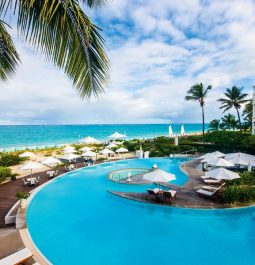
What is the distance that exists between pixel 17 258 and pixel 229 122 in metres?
39.6

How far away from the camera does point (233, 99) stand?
123ft

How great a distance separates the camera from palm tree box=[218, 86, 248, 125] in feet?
120

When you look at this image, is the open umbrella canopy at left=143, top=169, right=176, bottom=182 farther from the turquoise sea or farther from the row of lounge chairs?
the turquoise sea

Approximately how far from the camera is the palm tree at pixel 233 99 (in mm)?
36719

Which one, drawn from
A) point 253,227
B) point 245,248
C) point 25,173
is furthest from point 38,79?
point 25,173

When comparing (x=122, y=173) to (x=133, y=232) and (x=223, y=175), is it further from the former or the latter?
(x=133, y=232)

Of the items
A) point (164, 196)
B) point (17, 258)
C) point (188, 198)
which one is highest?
point (17, 258)

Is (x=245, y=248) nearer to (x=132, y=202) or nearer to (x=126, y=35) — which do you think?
(x=132, y=202)

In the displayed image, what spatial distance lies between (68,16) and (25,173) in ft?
62.4

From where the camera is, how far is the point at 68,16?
2.60 metres

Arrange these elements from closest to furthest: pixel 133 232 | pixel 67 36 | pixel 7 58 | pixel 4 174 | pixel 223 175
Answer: pixel 67 36 → pixel 7 58 → pixel 133 232 → pixel 223 175 → pixel 4 174

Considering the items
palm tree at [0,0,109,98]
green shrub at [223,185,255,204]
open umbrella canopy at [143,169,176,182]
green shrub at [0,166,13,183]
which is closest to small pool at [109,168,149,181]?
open umbrella canopy at [143,169,176,182]

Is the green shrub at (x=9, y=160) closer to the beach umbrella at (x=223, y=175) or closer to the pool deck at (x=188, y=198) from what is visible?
the pool deck at (x=188, y=198)

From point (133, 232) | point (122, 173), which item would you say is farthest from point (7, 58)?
point (122, 173)
